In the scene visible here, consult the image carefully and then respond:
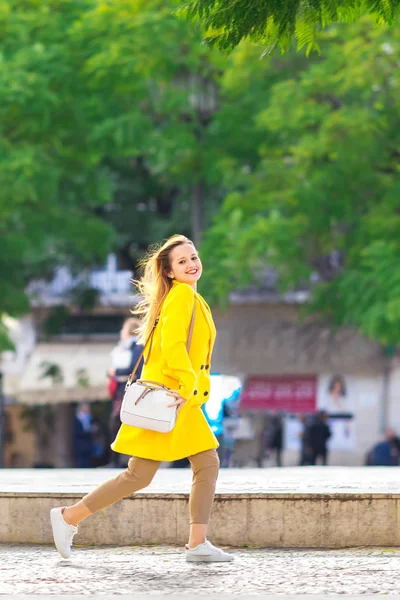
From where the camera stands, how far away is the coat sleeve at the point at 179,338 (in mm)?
7074

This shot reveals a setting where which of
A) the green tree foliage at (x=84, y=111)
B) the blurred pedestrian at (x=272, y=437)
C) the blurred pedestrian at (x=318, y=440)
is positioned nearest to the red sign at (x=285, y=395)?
the blurred pedestrian at (x=272, y=437)

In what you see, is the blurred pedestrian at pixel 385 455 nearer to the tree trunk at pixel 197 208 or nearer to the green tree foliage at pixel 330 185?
the green tree foliage at pixel 330 185

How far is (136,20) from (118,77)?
1.06 m

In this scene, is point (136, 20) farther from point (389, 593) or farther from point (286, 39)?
point (389, 593)

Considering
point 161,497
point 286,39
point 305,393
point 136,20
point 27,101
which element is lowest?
point 161,497

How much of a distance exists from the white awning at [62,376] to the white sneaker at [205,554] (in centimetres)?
2428

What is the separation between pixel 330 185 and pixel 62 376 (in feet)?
36.7

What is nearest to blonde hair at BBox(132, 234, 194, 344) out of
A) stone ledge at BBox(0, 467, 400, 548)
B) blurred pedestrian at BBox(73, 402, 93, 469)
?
stone ledge at BBox(0, 467, 400, 548)

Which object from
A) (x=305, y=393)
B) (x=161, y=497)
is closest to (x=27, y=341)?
(x=305, y=393)

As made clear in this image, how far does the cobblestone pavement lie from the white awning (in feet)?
77.4

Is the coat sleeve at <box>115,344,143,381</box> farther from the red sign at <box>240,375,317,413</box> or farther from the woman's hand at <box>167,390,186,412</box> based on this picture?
the red sign at <box>240,375,317,413</box>

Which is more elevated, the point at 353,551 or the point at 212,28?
the point at 212,28

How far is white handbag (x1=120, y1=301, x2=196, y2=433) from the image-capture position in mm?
7082

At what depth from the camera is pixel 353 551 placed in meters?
8.06
